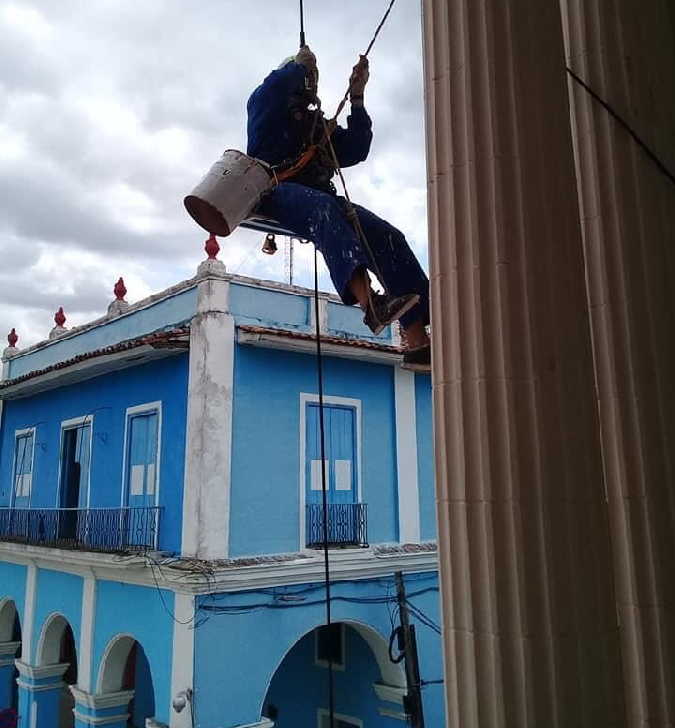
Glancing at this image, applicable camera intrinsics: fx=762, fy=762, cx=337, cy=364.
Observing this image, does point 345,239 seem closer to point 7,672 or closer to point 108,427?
point 108,427

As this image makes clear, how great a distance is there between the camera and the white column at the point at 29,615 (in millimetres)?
12023

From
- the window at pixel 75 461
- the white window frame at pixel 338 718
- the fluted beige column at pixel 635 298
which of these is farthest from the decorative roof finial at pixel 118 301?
the fluted beige column at pixel 635 298

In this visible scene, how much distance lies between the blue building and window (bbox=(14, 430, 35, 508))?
87cm

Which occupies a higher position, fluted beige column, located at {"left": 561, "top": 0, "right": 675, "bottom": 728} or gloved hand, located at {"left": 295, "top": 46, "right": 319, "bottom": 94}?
gloved hand, located at {"left": 295, "top": 46, "right": 319, "bottom": 94}

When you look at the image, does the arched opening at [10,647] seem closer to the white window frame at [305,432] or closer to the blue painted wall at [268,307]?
the white window frame at [305,432]

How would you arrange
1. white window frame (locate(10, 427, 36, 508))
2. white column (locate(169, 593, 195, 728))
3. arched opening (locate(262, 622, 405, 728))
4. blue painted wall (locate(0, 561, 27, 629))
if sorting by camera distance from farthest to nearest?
white window frame (locate(10, 427, 36, 508)) → blue painted wall (locate(0, 561, 27, 629)) → arched opening (locate(262, 622, 405, 728)) → white column (locate(169, 593, 195, 728))

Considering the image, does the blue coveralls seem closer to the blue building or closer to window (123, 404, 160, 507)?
the blue building

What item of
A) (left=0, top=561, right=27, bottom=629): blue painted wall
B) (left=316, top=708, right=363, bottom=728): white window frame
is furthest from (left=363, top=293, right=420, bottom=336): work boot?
(left=0, top=561, right=27, bottom=629): blue painted wall

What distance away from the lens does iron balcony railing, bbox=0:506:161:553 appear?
380 inches

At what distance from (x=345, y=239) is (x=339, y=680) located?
9.98 meters

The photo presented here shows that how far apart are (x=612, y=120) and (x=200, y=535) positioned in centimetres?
744

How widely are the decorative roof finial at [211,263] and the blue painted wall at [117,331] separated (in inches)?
12.0

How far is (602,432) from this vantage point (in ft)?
7.36

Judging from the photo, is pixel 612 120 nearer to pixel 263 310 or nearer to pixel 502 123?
pixel 502 123
